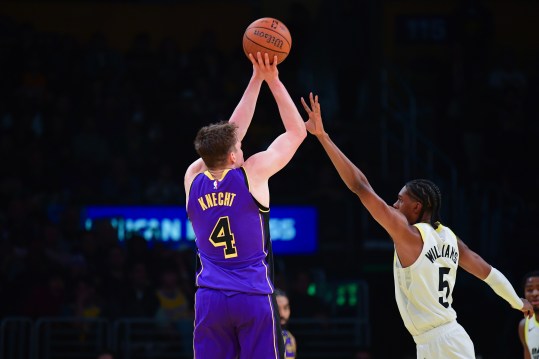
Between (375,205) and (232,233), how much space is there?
3.69 feet

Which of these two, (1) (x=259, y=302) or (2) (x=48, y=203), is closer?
(1) (x=259, y=302)

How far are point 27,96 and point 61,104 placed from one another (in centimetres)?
54

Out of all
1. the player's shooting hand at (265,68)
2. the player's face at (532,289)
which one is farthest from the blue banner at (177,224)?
the player's shooting hand at (265,68)

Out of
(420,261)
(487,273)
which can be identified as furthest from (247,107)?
(487,273)

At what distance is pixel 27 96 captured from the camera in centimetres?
1537

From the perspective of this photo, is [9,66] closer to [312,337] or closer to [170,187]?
[170,187]

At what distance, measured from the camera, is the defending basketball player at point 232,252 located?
6.24 meters

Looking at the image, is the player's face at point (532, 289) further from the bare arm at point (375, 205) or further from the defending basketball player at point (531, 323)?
the bare arm at point (375, 205)

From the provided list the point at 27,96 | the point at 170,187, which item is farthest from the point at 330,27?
the point at 27,96

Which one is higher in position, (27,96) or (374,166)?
(27,96)

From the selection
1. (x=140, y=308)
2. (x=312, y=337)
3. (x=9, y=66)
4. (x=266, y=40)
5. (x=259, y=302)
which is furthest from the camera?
(x=9, y=66)

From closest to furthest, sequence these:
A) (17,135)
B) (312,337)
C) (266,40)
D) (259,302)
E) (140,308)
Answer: (259,302) → (266,40) → (140,308) → (312,337) → (17,135)

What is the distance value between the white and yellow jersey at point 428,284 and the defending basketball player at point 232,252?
3.74ft

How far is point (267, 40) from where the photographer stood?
24.0ft
